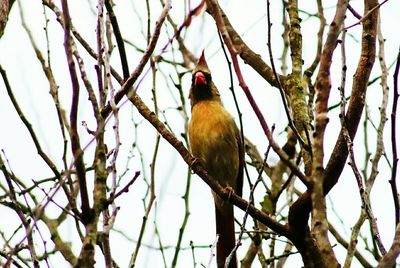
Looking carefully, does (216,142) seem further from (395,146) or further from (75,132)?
(75,132)

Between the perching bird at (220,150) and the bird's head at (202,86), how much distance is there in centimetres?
13

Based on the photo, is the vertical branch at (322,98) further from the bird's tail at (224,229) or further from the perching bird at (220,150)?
the perching bird at (220,150)

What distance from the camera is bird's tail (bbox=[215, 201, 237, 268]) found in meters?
5.41

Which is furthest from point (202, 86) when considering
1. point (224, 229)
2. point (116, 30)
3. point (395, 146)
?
point (395, 146)

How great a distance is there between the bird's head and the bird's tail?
94 centimetres

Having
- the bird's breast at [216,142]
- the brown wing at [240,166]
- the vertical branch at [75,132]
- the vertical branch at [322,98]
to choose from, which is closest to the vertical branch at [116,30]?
the vertical branch at [75,132]

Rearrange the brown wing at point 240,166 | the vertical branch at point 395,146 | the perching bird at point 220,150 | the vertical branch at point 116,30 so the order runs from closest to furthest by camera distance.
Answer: the vertical branch at point 395,146, the vertical branch at point 116,30, the perching bird at point 220,150, the brown wing at point 240,166

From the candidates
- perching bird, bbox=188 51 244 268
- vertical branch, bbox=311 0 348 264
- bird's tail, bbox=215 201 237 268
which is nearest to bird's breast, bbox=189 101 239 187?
perching bird, bbox=188 51 244 268

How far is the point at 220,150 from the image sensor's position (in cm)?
567

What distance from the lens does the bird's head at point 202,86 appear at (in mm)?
6090

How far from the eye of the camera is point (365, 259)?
4.98 metres

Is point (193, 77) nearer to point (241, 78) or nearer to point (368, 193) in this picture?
point (368, 193)

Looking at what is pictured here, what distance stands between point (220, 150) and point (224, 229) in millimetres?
626

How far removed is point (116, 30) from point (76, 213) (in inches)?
50.7
